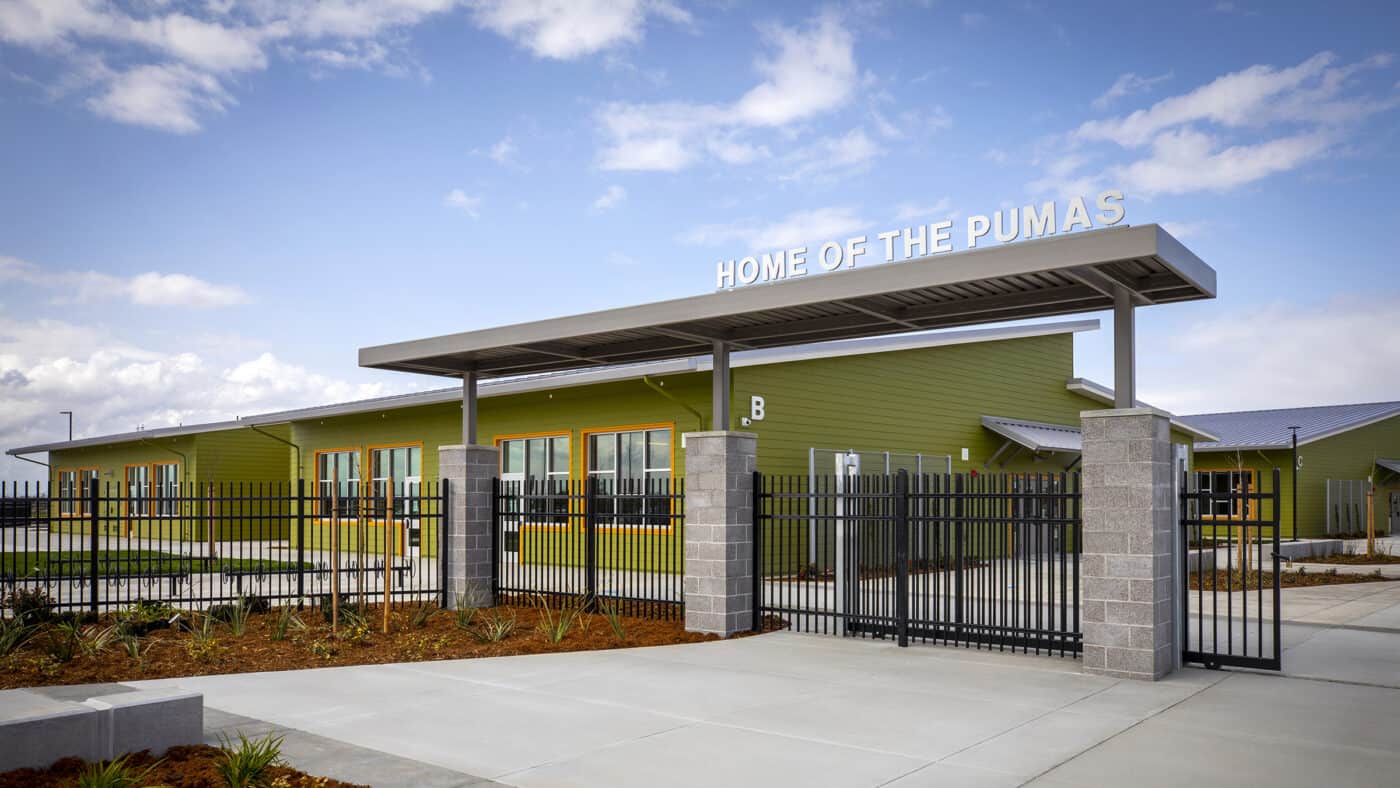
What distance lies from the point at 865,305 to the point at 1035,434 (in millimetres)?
15837

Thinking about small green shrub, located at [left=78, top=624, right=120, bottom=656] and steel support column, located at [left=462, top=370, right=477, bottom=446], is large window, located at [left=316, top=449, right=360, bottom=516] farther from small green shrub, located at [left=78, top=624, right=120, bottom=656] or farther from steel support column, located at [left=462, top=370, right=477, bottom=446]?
small green shrub, located at [left=78, top=624, right=120, bottom=656]

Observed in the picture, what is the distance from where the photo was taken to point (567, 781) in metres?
6.42

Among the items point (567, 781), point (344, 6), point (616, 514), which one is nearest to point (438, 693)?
point (567, 781)

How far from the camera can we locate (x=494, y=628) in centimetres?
1248

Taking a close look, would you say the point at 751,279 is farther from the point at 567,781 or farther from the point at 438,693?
the point at 567,781

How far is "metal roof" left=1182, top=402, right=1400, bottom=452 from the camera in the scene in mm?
35188

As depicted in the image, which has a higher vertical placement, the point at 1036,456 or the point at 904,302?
the point at 904,302

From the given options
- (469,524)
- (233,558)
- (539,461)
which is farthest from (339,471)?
(469,524)

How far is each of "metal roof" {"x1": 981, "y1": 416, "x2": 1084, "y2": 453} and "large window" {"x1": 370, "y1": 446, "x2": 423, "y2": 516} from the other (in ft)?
46.6

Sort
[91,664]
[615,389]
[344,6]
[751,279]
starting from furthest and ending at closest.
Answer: [615,389] → [344,6] → [751,279] → [91,664]

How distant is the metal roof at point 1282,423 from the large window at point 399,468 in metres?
23.7

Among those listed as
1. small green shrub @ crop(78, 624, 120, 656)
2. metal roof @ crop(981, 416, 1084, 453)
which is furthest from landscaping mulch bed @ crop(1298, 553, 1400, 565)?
small green shrub @ crop(78, 624, 120, 656)

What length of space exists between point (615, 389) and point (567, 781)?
50.7 feet

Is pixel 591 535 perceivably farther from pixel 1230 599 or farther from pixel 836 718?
pixel 1230 599
